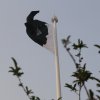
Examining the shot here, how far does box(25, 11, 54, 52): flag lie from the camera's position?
3209cm

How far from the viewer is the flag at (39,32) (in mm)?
32094

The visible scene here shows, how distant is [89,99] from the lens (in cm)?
923

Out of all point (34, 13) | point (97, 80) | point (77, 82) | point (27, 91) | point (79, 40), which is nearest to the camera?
point (97, 80)

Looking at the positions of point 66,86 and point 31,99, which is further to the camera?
point 31,99

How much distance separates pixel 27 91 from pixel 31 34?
20589 mm

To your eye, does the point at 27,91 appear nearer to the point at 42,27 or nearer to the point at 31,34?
the point at 31,34

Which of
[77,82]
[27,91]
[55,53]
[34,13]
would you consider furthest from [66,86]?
[55,53]

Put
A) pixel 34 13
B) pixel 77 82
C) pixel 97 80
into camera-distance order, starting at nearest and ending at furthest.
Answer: pixel 97 80, pixel 77 82, pixel 34 13

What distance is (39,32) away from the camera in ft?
115

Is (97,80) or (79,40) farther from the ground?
(79,40)

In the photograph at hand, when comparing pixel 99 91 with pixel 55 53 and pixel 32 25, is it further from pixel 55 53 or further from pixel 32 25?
pixel 55 53

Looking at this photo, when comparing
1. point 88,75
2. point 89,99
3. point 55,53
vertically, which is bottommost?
point 89,99

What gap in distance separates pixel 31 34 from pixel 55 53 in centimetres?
355

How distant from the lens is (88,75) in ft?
34.4
